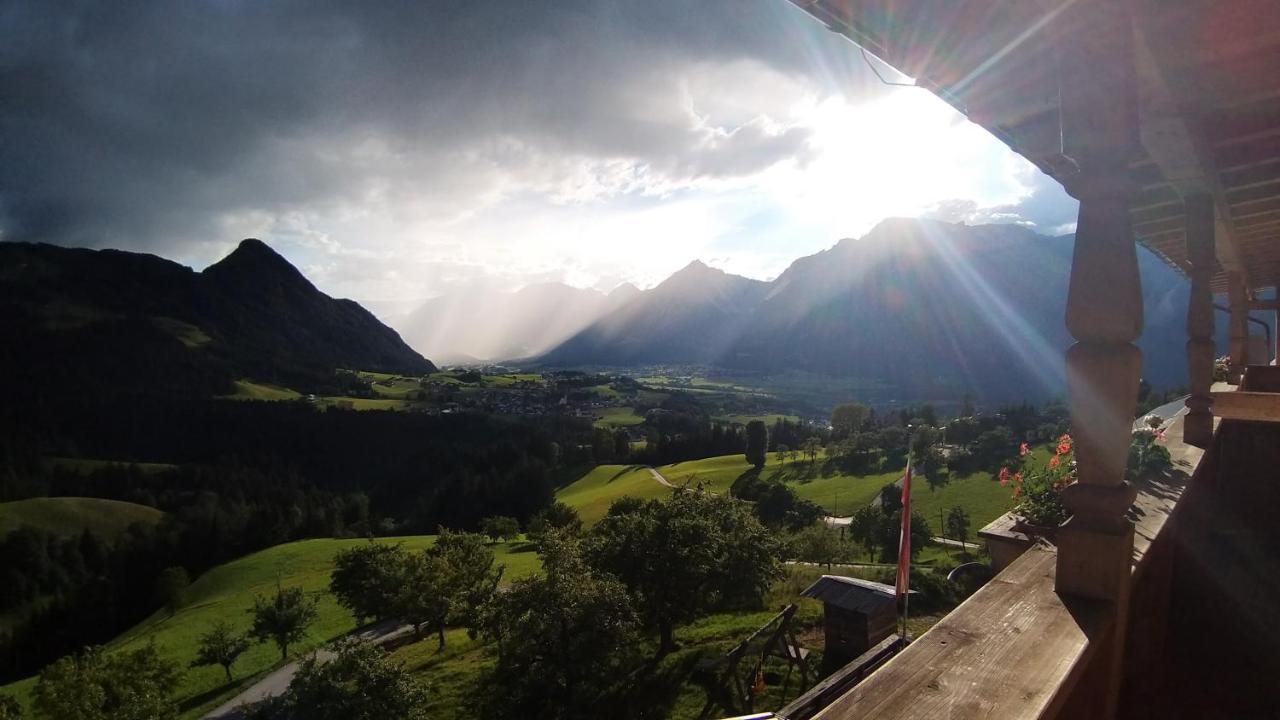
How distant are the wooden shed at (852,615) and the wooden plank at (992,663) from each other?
13158 millimetres

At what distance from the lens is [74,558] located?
285ft

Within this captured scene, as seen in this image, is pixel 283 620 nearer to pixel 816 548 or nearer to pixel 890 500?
pixel 816 548

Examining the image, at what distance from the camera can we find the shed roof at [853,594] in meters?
14.8

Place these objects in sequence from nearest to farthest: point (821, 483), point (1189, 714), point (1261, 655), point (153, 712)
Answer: point (1189, 714)
point (1261, 655)
point (153, 712)
point (821, 483)

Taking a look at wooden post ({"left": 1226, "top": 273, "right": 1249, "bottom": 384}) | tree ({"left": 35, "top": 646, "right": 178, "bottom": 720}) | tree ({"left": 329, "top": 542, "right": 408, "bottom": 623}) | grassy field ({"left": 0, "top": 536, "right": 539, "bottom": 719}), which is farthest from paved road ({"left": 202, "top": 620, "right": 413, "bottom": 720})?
wooden post ({"left": 1226, "top": 273, "right": 1249, "bottom": 384})

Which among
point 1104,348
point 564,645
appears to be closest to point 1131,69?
point 1104,348

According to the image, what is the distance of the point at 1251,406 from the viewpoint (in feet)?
21.3

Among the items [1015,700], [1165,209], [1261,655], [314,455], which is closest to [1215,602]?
[1261,655]

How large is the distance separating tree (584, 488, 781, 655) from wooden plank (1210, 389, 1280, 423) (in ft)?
53.1

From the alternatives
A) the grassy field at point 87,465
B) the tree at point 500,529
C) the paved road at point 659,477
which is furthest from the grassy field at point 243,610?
the grassy field at point 87,465

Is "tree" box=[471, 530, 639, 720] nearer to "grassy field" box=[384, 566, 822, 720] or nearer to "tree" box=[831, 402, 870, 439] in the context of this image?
"grassy field" box=[384, 566, 822, 720]

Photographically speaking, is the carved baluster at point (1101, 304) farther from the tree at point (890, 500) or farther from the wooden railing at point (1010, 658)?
the tree at point (890, 500)

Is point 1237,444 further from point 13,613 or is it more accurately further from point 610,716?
point 13,613

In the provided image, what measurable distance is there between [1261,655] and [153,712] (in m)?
33.4
